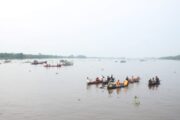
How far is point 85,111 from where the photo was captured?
32969mm

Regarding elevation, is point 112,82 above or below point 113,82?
above

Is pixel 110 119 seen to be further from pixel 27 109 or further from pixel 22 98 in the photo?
pixel 22 98

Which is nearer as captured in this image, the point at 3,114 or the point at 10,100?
the point at 3,114

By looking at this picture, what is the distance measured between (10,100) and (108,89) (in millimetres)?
17031

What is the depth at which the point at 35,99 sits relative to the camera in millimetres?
40438

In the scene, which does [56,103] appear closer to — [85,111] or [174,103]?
[85,111]

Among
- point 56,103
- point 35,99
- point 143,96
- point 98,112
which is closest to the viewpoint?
point 98,112

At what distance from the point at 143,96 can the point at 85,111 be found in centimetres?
1467

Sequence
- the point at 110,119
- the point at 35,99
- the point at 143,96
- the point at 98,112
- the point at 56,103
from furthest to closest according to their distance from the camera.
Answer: the point at 143,96
the point at 35,99
the point at 56,103
the point at 98,112
the point at 110,119

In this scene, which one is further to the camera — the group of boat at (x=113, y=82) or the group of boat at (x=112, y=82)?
the group of boat at (x=113, y=82)

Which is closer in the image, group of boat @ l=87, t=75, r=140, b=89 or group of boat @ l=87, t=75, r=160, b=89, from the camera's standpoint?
group of boat @ l=87, t=75, r=140, b=89

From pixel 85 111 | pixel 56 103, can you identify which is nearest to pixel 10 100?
pixel 56 103

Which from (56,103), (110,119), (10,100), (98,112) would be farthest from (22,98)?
(110,119)

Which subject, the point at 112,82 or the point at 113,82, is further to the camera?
the point at 113,82
